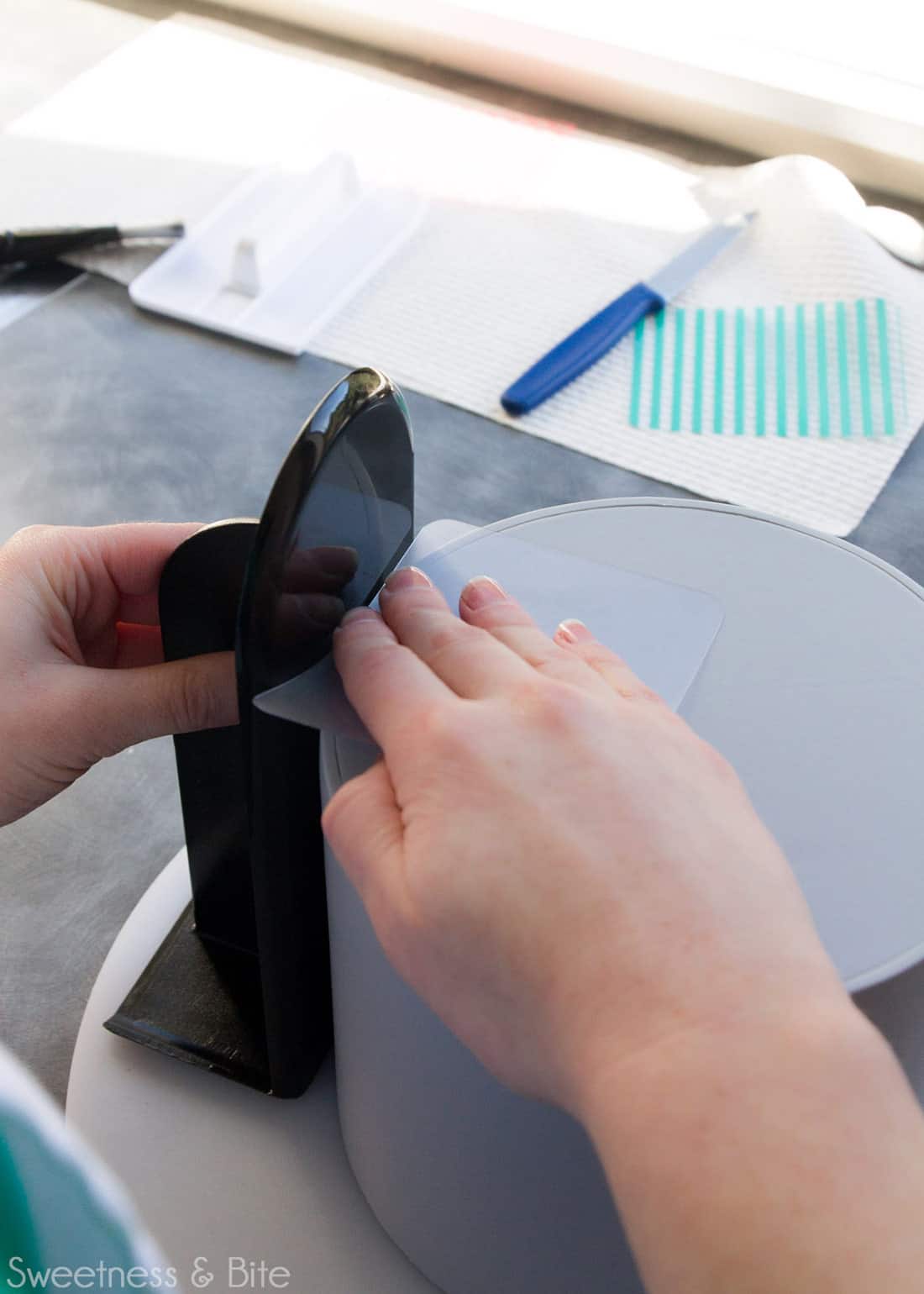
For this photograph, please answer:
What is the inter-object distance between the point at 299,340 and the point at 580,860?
545 mm

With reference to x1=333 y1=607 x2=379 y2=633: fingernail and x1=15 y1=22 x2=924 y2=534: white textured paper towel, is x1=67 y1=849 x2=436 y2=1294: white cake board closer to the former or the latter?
x1=333 y1=607 x2=379 y2=633: fingernail

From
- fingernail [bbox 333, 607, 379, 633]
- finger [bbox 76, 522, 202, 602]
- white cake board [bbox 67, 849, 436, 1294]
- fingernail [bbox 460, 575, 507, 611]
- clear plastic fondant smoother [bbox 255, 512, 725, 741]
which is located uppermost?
fingernail [bbox 460, 575, 507, 611]

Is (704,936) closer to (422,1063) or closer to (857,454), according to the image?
(422,1063)

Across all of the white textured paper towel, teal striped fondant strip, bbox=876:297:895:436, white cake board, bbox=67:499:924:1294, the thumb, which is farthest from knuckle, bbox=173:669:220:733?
teal striped fondant strip, bbox=876:297:895:436

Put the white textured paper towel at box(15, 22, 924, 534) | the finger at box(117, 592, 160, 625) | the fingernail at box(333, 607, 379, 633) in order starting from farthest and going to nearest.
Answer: the white textured paper towel at box(15, 22, 924, 534), the finger at box(117, 592, 160, 625), the fingernail at box(333, 607, 379, 633)

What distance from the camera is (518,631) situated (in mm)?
302

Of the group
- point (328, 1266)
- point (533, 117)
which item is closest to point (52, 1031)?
point (328, 1266)

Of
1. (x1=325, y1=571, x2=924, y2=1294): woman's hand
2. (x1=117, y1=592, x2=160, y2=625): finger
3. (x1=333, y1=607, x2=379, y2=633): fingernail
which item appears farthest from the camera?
(x1=117, y1=592, x2=160, y2=625): finger

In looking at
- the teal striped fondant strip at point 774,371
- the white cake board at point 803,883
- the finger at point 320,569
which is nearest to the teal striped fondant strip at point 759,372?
the teal striped fondant strip at point 774,371

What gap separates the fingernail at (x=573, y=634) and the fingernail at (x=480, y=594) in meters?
0.02

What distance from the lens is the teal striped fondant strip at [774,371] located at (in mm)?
670

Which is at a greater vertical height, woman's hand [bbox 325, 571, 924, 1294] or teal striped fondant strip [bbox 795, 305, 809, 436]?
woman's hand [bbox 325, 571, 924, 1294]

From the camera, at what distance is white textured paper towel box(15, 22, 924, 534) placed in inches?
25.9

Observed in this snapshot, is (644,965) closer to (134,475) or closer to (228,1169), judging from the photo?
(228,1169)
